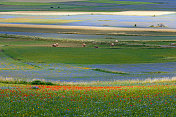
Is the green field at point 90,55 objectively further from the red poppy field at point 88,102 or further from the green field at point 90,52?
the red poppy field at point 88,102

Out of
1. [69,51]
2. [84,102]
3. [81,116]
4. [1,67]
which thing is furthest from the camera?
[69,51]

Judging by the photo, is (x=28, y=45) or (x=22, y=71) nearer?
(x=22, y=71)

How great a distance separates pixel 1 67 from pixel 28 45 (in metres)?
23.6

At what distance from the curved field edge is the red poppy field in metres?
28.1

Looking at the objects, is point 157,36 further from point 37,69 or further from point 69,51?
point 37,69

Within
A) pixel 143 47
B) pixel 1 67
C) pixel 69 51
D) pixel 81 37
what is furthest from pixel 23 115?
pixel 81 37

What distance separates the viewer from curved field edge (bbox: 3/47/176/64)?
57312 millimetres

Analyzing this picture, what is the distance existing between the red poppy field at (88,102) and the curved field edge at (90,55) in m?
28.1

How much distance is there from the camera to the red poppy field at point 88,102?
22.3 meters

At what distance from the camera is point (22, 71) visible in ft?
153

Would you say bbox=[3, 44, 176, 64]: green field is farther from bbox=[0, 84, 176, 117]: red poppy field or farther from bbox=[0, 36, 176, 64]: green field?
bbox=[0, 84, 176, 117]: red poppy field

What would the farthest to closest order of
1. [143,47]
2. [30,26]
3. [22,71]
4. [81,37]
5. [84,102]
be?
1. [30,26]
2. [81,37]
3. [143,47]
4. [22,71]
5. [84,102]

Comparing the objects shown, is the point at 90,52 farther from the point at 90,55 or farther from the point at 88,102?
the point at 88,102

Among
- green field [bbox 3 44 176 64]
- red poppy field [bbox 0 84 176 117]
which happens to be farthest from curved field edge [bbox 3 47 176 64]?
red poppy field [bbox 0 84 176 117]
